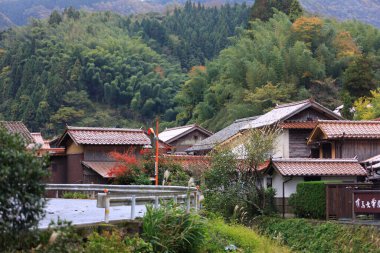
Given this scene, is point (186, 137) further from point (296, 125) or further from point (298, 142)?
point (296, 125)

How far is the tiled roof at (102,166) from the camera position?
117 feet

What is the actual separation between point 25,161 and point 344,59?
5663 centimetres

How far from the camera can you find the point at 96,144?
36.8 meters

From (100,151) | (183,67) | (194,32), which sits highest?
(194,32)

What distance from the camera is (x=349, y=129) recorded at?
35.5 metres

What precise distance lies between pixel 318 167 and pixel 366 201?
653 centimetres

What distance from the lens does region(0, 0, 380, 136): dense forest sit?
60281 mm

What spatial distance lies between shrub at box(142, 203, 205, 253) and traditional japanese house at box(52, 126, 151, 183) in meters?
21.1

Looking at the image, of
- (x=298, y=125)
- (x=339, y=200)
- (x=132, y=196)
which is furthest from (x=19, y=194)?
(x=298, y=125)

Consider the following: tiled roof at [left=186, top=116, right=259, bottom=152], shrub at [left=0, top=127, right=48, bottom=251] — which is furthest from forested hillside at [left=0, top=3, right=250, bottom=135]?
shrub at [left=0, top=127, right=48, bottom=251]

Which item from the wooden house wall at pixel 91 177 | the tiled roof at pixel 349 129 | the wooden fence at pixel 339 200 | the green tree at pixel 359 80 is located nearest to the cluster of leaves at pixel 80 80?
the green tree at pixel 359 80

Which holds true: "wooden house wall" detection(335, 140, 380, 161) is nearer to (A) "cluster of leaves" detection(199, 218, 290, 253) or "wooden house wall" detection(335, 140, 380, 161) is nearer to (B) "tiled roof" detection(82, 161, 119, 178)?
(B) "tiled roof" detection(82, 161, 119, 178)

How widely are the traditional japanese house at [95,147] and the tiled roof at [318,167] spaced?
318 inches

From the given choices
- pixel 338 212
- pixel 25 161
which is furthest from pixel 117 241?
pixel 338 212
